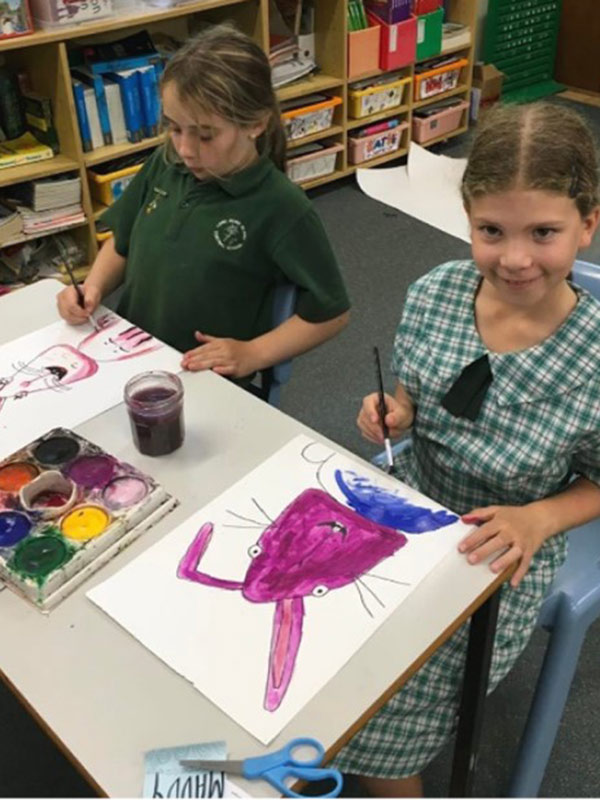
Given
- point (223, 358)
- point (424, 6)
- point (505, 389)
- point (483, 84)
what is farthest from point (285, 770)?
point (483, 84)

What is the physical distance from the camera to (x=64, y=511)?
0.93m

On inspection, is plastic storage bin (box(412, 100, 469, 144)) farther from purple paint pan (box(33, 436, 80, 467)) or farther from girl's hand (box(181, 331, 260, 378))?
purple paint pan (box(33, 436, 80, 467))

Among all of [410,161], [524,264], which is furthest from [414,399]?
[410,161]

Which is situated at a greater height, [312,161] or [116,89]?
[116,89]

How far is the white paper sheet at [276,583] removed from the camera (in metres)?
0.78

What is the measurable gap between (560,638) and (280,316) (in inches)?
27.3

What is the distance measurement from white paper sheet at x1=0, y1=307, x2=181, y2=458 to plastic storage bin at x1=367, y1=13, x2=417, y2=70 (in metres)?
2.30

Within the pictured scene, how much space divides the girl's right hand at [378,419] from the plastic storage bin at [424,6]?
104 inches

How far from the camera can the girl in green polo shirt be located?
→ 127 centimetres

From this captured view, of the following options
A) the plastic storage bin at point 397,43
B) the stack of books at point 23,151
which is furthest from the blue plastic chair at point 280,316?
the plastic storage bin at point 397,43

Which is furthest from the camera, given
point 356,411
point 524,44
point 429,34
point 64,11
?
point 524,44

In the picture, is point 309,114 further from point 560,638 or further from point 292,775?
point 292,775

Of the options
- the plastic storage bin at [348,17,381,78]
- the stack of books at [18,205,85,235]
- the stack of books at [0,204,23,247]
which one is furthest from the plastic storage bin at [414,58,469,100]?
the stack of books at [0,204,23,247]

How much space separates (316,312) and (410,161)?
231cm
